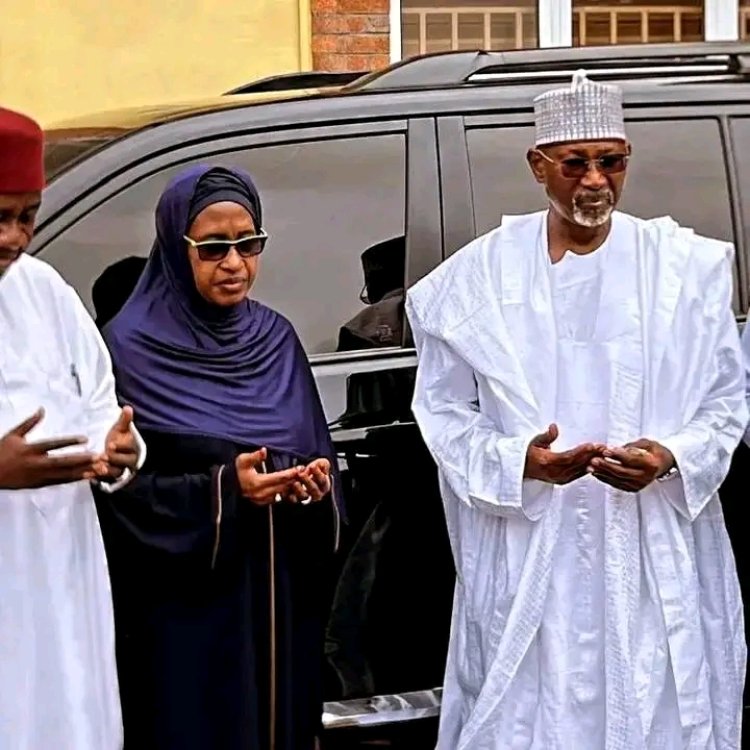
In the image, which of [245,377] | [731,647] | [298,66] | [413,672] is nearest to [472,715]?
[413,672]

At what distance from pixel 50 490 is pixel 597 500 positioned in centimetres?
119

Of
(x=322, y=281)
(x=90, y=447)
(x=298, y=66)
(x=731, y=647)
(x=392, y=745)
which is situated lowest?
(x=392, y=745)

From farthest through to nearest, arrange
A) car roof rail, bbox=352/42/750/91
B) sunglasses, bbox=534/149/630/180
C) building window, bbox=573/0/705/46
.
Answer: building window, bbox=573/0/705/46 → car roof rail, bbox=352/42/750/91 → sunglasses, bbox=534/149/630/180

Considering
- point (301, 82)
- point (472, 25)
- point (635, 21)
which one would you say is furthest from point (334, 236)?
point (635, 21)

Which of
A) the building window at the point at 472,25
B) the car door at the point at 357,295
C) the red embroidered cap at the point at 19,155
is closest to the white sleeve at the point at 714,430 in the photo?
the car door at the point at 357,295

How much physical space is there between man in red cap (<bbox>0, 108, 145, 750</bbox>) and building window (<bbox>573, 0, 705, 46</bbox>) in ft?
17.9

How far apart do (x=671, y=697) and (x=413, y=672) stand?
66cm

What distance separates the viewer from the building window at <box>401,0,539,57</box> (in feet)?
25.6

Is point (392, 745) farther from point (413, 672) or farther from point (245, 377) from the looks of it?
point (245, 377)

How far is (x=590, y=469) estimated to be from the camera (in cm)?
330

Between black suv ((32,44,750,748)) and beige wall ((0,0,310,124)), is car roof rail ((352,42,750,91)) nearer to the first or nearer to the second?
black suv ((32,44,750,748))

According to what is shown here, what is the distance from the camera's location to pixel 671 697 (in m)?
3.44

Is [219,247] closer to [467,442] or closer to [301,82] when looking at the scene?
[467,442]

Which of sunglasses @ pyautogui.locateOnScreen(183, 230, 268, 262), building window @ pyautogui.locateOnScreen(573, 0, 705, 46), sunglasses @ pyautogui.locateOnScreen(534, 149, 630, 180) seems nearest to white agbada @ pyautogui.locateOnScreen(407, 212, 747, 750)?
sunglasses @ pyautogui.locateOnScreen(534, 149, 630, 180)
